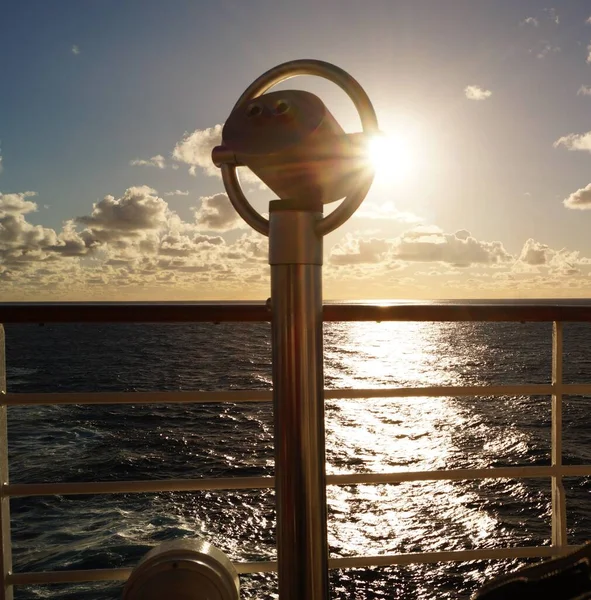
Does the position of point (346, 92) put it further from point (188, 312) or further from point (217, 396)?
point (217, 396)

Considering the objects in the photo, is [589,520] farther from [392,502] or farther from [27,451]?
[27,451]

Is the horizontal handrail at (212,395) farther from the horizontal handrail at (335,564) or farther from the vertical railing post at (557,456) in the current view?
the horizontal handrail at (335,564)

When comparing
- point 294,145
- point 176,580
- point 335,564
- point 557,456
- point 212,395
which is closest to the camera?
point 294,145

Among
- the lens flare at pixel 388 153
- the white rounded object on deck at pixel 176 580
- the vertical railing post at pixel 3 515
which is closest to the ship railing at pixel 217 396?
the vertical railing post at pixel 3 515

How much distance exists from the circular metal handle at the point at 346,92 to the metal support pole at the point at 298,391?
30mm

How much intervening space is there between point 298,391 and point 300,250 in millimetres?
161

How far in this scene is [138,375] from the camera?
4178cm

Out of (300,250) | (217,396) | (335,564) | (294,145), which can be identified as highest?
(294,145)

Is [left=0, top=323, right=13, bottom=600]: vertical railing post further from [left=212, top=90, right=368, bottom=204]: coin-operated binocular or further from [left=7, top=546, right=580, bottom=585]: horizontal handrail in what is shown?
[left=212, top=90, right=368, bottom=204]: coin-operated binocular

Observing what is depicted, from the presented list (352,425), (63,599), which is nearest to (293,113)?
(63,599)

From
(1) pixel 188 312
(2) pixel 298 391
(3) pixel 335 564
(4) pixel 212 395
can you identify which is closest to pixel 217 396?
(4) pixel 212 395

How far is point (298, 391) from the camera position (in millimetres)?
659

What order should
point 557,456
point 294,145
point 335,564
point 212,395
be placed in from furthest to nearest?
point 557,456 → point 212,395 → point 335,564 → point 294,145

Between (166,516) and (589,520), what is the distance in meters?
13.2
